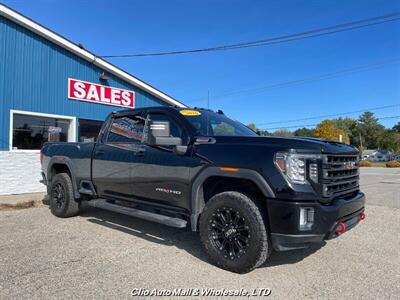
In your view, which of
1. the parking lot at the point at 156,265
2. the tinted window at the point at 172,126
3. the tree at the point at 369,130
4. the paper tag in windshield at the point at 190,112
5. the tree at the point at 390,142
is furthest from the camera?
the tree at the point at 369,130

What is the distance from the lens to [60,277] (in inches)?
154

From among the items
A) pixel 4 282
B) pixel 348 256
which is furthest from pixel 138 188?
pixel 348 256

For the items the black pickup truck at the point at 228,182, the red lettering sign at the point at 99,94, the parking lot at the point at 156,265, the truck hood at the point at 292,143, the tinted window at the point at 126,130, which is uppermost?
the red lettering sign at the point at 99,94

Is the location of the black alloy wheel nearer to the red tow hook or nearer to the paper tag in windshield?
the red tow hook

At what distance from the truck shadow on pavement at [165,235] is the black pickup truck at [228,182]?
0.54 m

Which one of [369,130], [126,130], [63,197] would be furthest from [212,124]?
[369,130]

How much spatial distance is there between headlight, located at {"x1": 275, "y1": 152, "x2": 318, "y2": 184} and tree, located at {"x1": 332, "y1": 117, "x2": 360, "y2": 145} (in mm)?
112326

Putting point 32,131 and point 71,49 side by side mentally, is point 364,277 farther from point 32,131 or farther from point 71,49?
point 71,49

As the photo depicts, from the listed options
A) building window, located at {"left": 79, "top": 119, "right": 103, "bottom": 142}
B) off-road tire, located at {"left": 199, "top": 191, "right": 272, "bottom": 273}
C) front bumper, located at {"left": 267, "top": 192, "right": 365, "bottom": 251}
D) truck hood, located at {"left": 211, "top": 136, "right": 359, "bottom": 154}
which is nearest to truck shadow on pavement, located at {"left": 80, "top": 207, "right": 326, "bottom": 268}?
off-road tire, located at {"left": 199, "top": 191, "right": 272, "bottom": 273}

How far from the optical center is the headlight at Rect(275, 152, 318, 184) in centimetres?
378

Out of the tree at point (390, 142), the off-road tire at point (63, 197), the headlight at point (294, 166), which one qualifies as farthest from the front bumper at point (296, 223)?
the tree at point (390, 142)

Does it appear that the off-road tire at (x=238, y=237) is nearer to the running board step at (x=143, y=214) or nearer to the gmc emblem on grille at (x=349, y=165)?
the running board step at (x=143, y=214)

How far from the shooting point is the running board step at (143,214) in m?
4.58

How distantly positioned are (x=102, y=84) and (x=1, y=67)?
3.41 m
